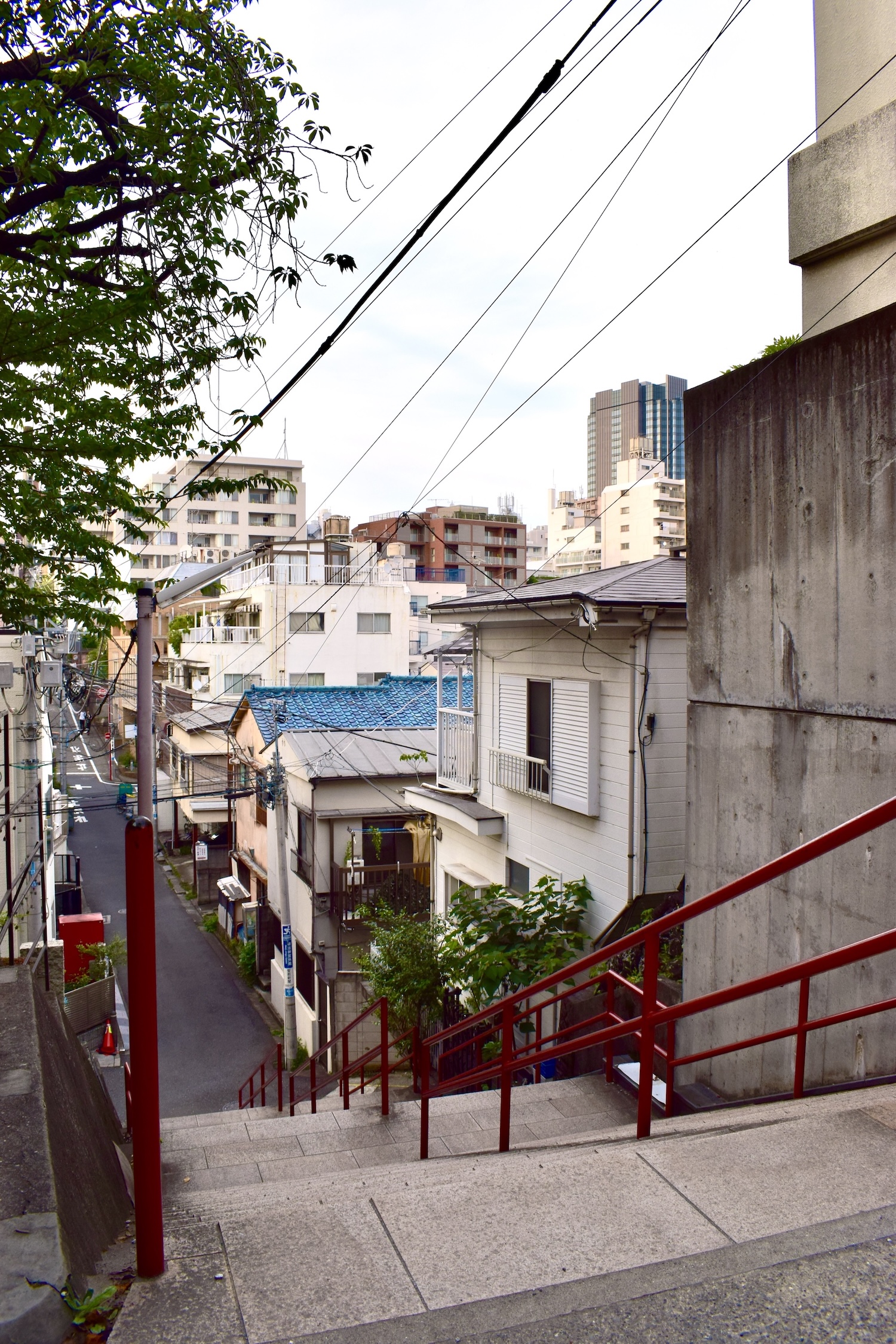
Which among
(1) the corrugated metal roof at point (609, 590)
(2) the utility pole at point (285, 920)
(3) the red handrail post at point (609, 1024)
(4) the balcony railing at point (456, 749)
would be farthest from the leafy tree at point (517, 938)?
(2) the utility pole at point (285, 920)

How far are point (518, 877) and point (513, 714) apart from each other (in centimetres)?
259

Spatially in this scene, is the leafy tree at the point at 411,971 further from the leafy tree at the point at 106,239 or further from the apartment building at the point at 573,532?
the apartment building at the point at 573,532

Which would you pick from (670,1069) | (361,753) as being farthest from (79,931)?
(670,1069)

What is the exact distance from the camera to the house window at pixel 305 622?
127 feet

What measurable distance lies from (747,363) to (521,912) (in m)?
7.66

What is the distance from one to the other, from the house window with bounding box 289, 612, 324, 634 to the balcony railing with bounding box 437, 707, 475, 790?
23.3m

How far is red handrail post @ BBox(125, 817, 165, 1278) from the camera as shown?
10.6 feet

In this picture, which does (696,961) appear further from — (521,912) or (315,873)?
(315,873)

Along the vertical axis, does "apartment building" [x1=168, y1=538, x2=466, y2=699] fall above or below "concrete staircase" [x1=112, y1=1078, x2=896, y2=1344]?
above

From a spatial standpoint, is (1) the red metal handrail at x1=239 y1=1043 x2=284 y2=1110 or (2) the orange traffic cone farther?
(2) the orange traffic cone

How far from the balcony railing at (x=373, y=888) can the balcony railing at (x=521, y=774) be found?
5.94 m

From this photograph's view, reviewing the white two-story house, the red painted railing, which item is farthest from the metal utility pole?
the white two-story house

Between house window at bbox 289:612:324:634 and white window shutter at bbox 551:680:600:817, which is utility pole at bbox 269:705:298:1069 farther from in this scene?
house window at bbox 289:612:324:634

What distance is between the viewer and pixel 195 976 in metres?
26.2
